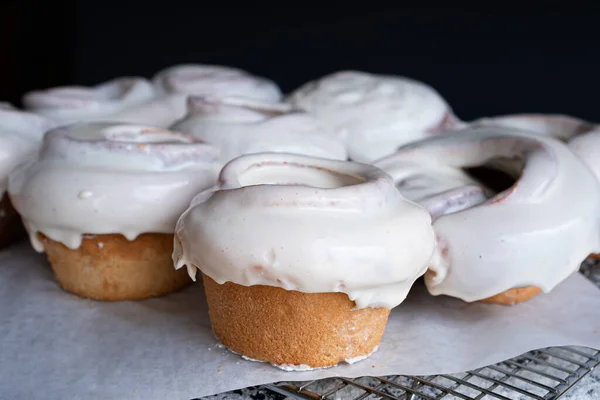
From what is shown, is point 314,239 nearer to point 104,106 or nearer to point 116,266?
point 116,266

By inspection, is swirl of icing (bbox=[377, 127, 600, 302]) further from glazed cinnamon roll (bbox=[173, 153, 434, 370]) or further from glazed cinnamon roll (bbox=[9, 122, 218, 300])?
glazed cinnamon roll (bbox=[9, 122, 218, 300])

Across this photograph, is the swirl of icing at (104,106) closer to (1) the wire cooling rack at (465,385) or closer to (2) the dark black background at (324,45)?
(1) the wire cooling rack at (465,385)

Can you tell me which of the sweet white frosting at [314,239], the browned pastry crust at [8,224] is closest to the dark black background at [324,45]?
the browned pastry crust at [8,224]

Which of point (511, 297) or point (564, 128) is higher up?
point (564, 128)

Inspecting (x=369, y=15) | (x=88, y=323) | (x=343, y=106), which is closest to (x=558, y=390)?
(x=88, y=323)

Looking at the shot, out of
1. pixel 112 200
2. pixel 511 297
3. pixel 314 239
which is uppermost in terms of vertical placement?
pixel 314 239

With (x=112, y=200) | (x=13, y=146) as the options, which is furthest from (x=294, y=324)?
(x=13, y=146)

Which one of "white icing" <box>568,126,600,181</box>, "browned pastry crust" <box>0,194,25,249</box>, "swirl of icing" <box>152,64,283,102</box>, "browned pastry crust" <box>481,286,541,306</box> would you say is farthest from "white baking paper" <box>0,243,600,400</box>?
"swirl of icing" <box>152,64,283,102</box>

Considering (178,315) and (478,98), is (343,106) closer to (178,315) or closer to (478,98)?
(178,315)
